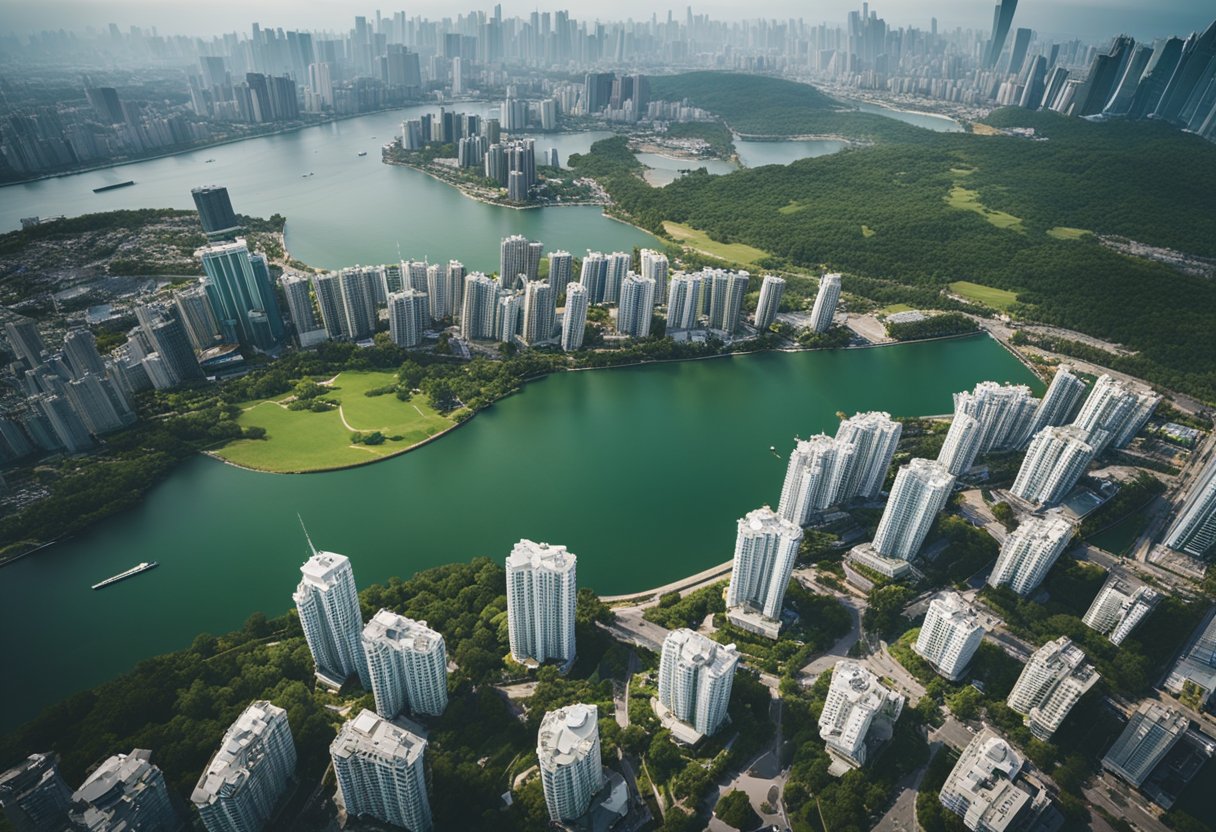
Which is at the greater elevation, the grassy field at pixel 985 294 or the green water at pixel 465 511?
the grassy field at pixel 985 294

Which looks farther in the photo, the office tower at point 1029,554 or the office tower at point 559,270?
the office tower at point 559,270

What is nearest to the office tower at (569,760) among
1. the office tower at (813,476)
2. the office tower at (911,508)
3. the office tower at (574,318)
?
the office tower at (813,476)

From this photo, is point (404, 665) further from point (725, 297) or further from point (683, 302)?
point (725, 297)

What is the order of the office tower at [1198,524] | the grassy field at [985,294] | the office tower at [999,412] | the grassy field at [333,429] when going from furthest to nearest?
1. the grassy field at [985,294]
2. the grassy field at [333,429]
3. the office tower at [999,412]
4. the office tower at [1198,524]

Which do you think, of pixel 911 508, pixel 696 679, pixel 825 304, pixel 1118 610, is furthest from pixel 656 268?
pixel 696 679

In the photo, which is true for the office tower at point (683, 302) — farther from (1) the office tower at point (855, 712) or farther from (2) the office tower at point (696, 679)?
(1) the office tower at point (855, 712)

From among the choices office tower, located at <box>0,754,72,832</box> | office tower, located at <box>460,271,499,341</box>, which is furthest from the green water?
office tower, located at <box>0,754,72,832</box>

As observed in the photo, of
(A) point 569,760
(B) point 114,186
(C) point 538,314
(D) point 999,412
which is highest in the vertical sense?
(A) point 569,760
